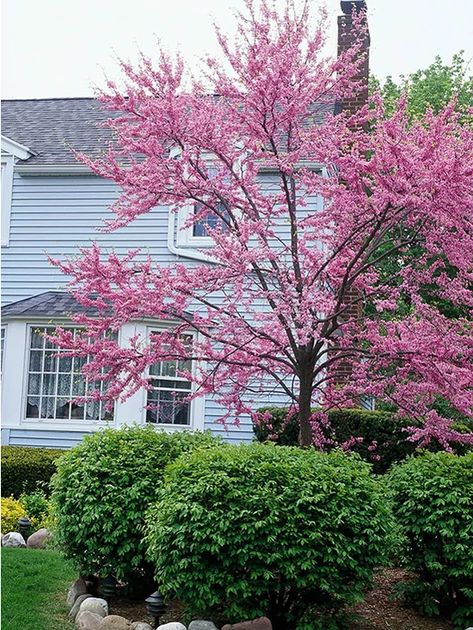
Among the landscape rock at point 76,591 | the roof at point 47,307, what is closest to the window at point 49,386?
the roof at point 47,307

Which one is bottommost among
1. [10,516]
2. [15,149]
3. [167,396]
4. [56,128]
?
[10,516]

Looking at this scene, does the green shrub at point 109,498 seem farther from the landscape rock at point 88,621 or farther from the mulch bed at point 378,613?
the landscape rock at point 88,621

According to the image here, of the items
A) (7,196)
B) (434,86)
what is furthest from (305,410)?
(434,86)

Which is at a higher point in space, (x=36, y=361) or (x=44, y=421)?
(x=36, y=361)

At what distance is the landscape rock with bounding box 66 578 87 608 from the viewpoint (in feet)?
18.4

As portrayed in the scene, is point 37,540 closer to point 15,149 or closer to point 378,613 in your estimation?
point 378,613

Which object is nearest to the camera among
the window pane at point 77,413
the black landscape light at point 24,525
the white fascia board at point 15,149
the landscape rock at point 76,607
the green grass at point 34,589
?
the green grass at point 34,589

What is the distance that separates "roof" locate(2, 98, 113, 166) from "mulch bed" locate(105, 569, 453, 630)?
8.29 meters

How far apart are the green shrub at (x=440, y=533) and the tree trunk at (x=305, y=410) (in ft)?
4.81

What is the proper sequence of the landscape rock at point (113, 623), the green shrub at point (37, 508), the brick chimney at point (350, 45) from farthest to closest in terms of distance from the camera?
the brick chimney at point (350, 45), the green shrub at point (37, 508), the landscape rock at point (113, 623)

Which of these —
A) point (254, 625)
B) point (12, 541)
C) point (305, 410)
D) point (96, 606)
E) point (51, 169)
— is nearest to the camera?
point (254, 625)

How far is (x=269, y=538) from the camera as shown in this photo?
4602 mm

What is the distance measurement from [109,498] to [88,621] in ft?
2.70

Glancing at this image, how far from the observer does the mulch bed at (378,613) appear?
5.15 meters
